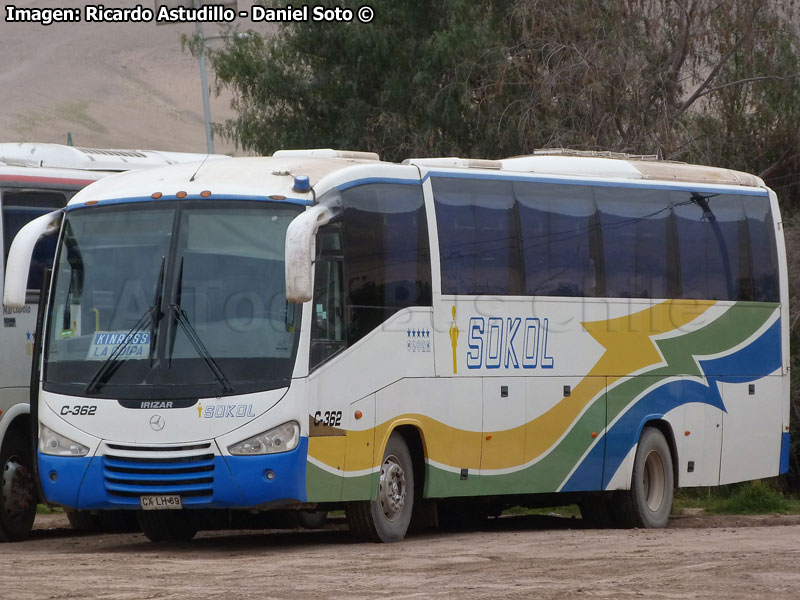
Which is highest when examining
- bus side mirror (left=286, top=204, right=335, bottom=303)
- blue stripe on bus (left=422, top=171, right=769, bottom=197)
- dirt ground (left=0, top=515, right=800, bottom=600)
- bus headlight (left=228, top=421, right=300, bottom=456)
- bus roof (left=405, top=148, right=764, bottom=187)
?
bus roof (left=405, top=148, right=764, bottom=187)

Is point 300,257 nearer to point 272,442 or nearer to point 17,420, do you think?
point 272,442

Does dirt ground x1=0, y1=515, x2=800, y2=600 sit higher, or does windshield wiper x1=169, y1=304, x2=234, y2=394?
windshield wiper x1=169, y1=304, x2=234, y2=394

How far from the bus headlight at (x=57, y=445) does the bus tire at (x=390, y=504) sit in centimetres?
235

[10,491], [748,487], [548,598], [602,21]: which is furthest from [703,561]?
[602,21]

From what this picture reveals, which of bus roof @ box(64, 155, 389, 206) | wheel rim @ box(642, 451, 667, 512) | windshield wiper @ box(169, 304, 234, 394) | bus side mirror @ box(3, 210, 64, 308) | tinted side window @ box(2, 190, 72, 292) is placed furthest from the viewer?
wheel rim @ box(642, 451, 667, 512)

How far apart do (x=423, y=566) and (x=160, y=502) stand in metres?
Answer: 2.50

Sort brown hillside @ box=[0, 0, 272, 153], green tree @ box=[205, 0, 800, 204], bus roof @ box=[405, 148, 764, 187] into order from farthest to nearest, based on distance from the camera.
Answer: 1. brown hillside @ box=[0, 0, 272, 153]
2. green tree @ box=[205, 0, 800, 204]
3. bus roof @ box=[405, 148, 764, 187]

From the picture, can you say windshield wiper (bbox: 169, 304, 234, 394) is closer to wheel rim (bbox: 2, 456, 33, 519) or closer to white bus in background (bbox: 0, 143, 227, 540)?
white bus in background (bbox: 0, 143, 227, 540)

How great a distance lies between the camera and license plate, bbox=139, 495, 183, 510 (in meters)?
12.5

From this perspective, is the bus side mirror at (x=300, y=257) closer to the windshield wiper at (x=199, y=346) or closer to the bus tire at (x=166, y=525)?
the windshield wiper at (x=199, y=346)

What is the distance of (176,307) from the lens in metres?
12.8

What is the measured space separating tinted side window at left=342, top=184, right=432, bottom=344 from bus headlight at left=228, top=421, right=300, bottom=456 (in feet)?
3.49

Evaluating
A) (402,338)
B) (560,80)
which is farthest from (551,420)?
(560,80)

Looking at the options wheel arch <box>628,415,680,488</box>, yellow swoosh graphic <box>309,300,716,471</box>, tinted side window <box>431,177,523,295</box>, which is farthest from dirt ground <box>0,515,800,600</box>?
tinted side window <box>431,177,523,295</box>
